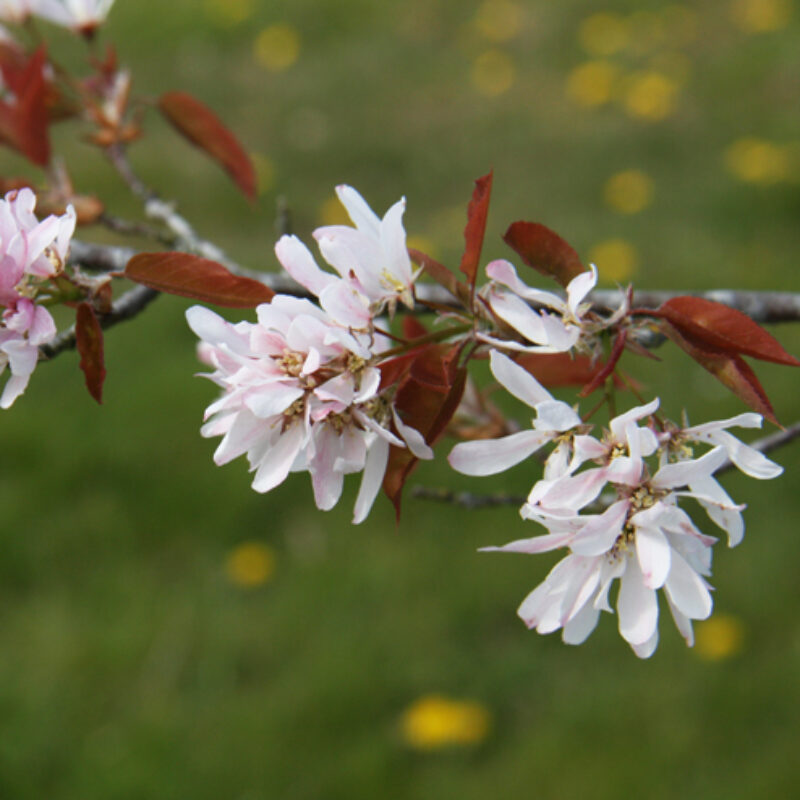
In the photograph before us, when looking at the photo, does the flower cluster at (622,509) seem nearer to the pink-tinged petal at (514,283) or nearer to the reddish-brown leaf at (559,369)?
the pink-tinged petal at (514,283)

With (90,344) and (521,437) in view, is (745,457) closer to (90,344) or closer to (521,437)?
(521,437)

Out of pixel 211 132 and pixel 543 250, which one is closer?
pixel 543 250

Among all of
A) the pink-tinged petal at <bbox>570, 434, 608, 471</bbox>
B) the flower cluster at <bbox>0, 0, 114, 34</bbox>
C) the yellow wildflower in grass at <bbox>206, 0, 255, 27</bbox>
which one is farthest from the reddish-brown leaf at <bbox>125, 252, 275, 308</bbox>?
the yellow wildflower in grass at <bbox>206, 0, 255, 27</bbox>

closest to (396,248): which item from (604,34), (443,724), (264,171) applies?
(443,724)

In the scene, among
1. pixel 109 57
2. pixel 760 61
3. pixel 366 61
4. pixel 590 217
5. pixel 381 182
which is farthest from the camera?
pixel 366 61

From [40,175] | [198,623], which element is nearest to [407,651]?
[198,623]

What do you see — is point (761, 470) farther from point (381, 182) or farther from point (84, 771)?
point (381, 182)

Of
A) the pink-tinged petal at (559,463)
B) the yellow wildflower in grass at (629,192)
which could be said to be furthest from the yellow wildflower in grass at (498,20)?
the pink-tinged petal at (559,463)
